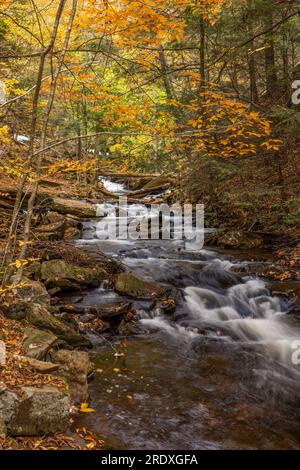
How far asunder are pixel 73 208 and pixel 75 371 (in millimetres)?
9529

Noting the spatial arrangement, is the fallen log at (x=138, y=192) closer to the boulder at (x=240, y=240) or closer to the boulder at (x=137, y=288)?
the boulder at (x=240, y=240)

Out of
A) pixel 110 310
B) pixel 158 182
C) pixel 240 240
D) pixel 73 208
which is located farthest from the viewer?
pixel 158 182

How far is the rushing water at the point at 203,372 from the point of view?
393 centimetres

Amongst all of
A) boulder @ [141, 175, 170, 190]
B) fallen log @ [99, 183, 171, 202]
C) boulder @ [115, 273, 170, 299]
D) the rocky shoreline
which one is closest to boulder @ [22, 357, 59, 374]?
the rocky shoreline

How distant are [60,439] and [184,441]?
130cm

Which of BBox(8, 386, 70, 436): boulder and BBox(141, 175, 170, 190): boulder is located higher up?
BBox(141, 175, 170, 190): boulder

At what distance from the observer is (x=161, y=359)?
557 cm

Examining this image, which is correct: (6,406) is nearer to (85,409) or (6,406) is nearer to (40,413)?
(40,413)

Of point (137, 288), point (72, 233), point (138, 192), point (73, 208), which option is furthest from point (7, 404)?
point (138, 192)

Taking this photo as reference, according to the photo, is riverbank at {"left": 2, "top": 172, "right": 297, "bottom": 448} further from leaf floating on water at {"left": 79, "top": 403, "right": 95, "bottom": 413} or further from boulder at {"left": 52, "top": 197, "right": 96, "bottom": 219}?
boulder at {"left": 52, "top": 197, "right": 96, "bottom": 219}

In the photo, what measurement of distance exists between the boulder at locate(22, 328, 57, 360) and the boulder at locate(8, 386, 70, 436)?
72 centimetres

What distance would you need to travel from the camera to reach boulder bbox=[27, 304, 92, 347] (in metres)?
5.06

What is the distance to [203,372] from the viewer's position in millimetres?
5266
